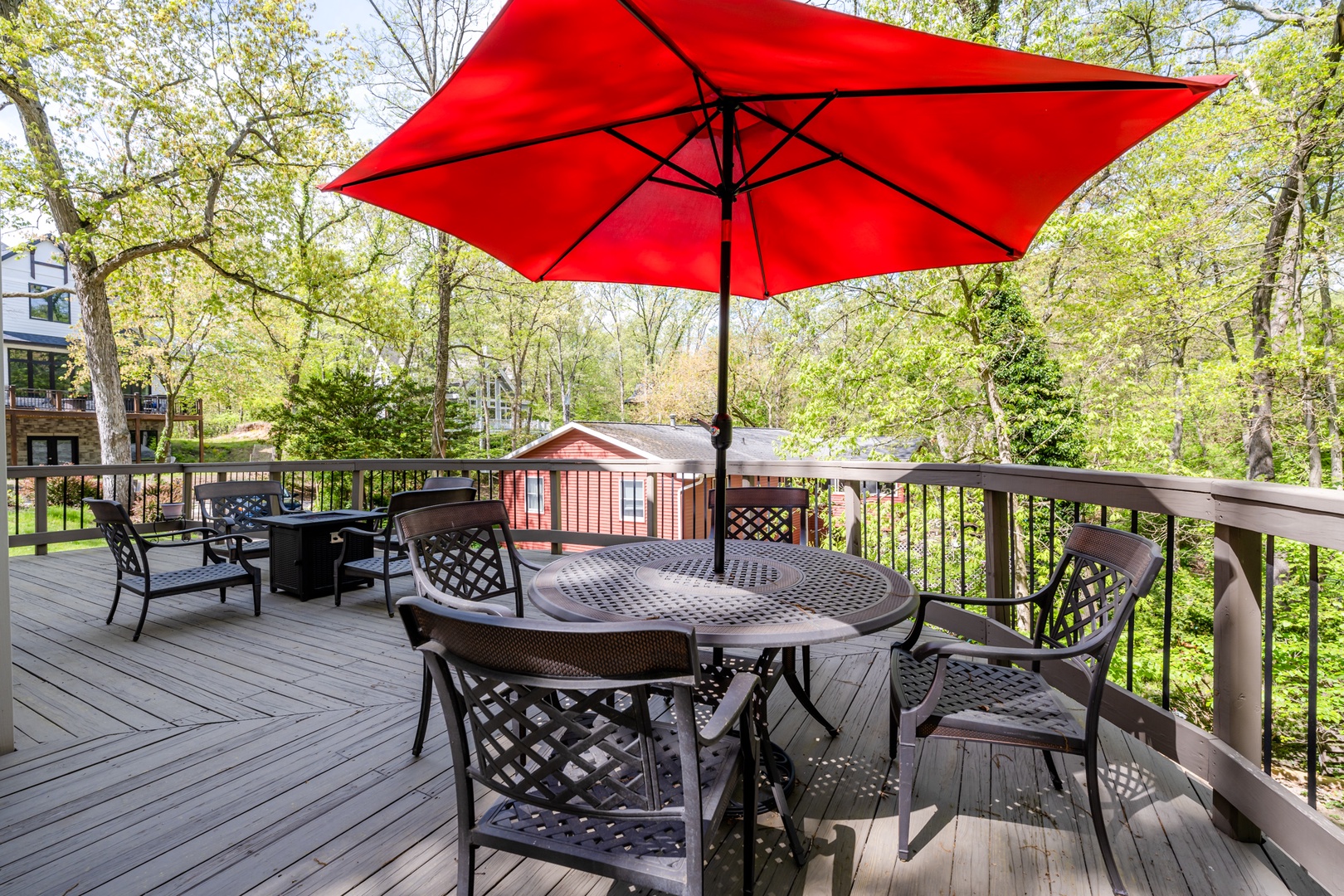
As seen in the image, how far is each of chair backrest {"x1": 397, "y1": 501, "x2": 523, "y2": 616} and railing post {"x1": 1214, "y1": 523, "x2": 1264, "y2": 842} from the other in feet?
7.94

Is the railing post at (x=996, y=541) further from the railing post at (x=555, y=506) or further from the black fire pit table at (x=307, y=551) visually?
the black fire pit table at (x=307, y=551)

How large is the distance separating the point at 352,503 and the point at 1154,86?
6638 millimetres

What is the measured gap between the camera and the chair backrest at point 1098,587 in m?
1.65

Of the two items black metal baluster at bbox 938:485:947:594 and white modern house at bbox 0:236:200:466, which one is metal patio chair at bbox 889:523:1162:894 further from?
white modern house at bbox 0:236:200:466

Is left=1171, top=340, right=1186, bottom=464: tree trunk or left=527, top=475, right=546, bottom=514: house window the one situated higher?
left=1171, top=340, right=1186, bottom=464: tree trunk

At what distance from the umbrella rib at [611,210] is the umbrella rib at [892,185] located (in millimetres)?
272

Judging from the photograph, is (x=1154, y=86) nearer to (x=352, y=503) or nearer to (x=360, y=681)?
(x=360, y=681)

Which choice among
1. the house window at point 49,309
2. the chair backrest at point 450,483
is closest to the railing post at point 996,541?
the chair backrest at point 450,483

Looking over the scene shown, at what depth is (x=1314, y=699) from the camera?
67.2 inches

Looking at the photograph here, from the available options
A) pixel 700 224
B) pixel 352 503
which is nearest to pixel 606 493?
pixel 352 503

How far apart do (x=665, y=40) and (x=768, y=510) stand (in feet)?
7.30

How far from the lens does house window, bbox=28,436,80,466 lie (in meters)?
19.5

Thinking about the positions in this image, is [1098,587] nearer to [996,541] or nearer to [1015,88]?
[996,541]

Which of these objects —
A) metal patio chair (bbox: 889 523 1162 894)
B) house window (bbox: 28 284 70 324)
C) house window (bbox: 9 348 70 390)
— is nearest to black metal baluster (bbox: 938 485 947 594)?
metal patio chair (bbox: 889 523 1162 894)
